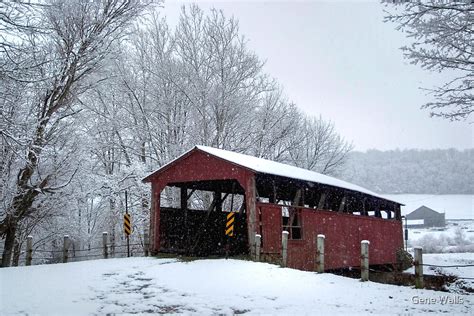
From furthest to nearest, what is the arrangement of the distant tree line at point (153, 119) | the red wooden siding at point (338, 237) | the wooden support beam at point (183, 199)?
the distant tree line at point (153, 119)
the wooden support beam at point (183, 199)
the red wooden siding at point (338, 237)

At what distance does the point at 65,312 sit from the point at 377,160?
8239 centimetres

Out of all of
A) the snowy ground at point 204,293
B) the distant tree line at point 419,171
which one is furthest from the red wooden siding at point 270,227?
the distant tree line at point 419,171

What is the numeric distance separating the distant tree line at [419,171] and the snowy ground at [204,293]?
6275cm

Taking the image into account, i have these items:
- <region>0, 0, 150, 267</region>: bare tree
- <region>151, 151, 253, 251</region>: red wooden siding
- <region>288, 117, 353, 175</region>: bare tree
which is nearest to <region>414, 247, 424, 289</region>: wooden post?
<region>151, 151, 253, 251</region>: red wooden siding

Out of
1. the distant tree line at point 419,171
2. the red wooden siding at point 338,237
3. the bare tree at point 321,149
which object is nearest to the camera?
the red wooden siding at point 338,237

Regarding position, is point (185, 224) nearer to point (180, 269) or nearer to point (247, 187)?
point (247, 187)

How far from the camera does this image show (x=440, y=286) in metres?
14.5

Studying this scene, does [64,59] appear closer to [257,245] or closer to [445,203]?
[257,245]

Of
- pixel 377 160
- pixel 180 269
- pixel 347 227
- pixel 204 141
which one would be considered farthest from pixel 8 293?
pixel 377 160

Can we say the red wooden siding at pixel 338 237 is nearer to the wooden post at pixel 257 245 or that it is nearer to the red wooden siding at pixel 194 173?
the wooden post at pixel 257 245

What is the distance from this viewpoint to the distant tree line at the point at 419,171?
2918 inches

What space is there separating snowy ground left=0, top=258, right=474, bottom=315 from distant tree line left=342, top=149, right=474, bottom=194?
206ft

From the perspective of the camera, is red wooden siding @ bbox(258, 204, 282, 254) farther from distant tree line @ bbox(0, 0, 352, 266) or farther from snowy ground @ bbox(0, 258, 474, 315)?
distant tree line @ bbox(0, 0, 352, 266)

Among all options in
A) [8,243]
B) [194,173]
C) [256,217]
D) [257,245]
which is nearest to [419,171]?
[194,173]
